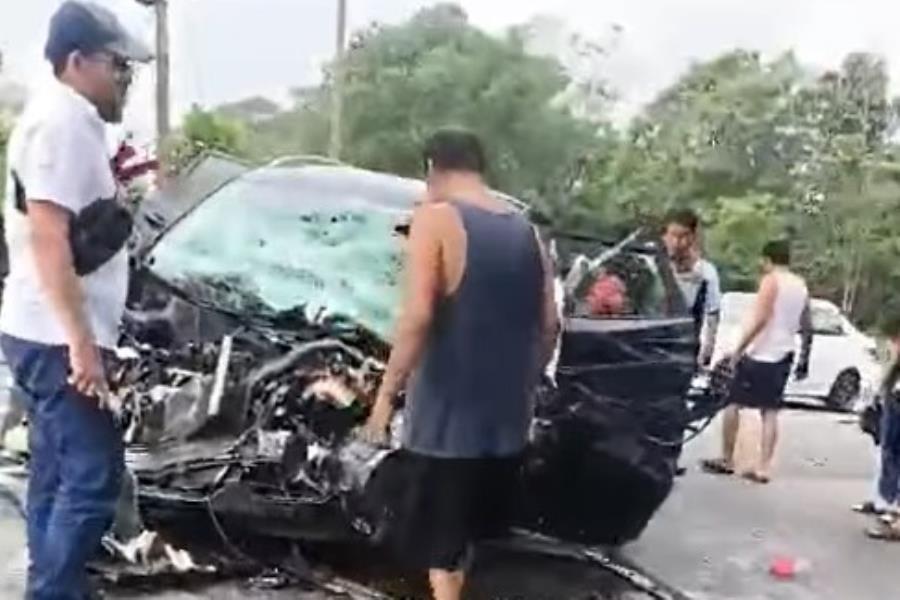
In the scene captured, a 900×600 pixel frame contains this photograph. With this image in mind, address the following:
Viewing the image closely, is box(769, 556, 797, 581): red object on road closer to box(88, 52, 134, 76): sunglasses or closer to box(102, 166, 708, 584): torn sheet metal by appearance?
box(102, 166, 708, 584): torn sheet metal

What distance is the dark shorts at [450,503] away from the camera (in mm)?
5035

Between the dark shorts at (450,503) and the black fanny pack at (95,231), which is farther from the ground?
the black fanny pack at (95,231)

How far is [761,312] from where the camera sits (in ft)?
31.7

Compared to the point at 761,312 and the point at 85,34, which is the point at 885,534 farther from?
the point at 85,34

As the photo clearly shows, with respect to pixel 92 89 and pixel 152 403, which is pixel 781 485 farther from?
pixel 92 89

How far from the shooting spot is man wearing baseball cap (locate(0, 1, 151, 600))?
4348 mm

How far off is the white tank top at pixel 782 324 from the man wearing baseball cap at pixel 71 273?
5838 mm

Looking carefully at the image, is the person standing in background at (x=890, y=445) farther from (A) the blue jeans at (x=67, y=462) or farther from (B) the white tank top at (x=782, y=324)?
(A) the blue jeans at (x=67, y=462)

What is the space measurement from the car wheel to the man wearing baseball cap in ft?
49.1

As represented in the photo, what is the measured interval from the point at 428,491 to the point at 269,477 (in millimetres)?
1293

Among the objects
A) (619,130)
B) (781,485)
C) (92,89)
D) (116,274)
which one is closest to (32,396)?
(116,274)

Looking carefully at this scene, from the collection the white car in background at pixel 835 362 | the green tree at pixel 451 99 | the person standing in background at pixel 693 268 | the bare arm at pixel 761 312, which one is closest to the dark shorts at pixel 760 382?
the bare arm at pixel 761 312

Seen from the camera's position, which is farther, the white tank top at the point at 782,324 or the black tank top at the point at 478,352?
the white tank top at the point at 782,324

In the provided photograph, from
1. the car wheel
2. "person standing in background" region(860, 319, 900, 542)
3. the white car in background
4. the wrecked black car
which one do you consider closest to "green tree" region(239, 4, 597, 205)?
the white car in background
